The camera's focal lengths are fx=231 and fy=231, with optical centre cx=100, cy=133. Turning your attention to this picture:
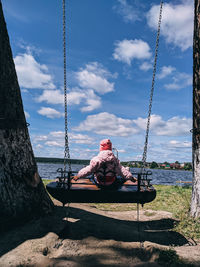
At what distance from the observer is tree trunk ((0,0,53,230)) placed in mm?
5566

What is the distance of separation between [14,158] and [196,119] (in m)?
5.37

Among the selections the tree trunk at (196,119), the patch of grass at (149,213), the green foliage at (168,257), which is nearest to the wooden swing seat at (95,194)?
the green foliage at (168,257)

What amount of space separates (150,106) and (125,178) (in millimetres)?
2061

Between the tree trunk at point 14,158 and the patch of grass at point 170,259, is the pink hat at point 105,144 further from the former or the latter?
the patch of grass at point 170,259

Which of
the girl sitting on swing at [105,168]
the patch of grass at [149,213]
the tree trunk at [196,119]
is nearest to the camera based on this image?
the girl sitting on swing at [105,168]

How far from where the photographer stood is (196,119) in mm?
7105

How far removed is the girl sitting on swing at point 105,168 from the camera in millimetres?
5867

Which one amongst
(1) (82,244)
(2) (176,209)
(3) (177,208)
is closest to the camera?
(1) (82,244)

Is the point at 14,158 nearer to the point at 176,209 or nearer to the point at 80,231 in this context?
the point at 80,231

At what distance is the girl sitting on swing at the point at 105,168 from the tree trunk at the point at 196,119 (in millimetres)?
2196

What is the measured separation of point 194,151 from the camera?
7051 millimetres

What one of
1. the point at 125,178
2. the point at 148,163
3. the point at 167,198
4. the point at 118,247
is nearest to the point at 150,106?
the point at 148,163

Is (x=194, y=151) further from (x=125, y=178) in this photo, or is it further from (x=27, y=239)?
(x=27, y=239)

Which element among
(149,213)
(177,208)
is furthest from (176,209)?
(149,213)
